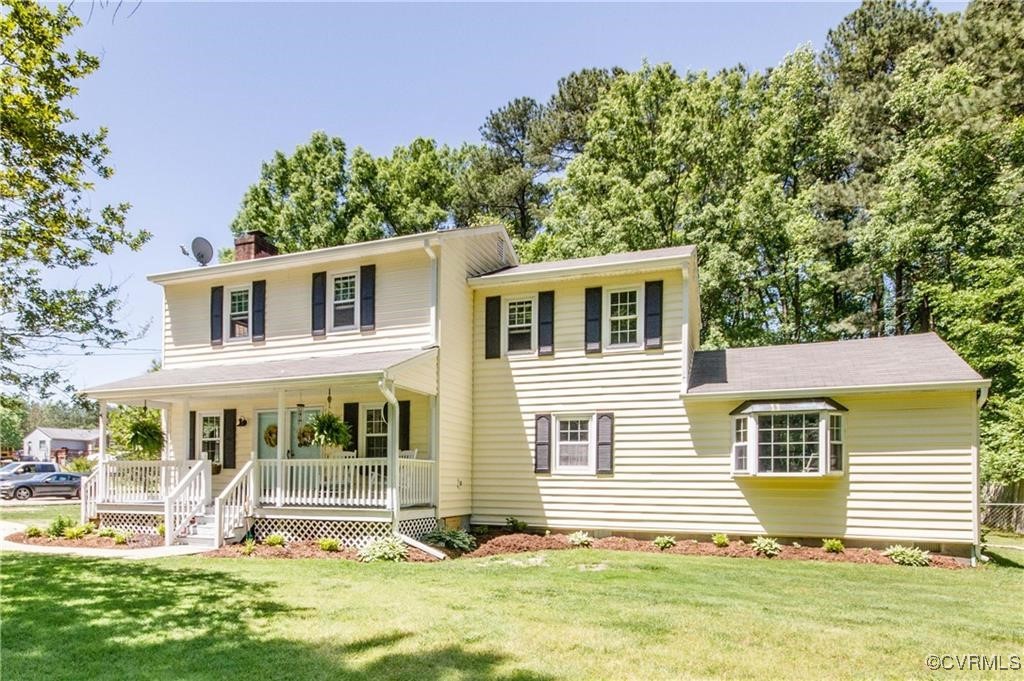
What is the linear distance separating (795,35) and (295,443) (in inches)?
888

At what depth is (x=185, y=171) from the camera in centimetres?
1526

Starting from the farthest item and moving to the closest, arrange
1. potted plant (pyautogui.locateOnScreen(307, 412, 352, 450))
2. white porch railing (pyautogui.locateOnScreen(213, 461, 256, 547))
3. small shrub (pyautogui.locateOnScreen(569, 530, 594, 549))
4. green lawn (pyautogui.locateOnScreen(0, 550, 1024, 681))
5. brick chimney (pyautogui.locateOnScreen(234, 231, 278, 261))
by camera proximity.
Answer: brick chimney (pyautogui.locateOnScreen(234, 231, 278, 261)) < small shrub (pyautogui.locateOnScreen(569, 530, 594, 549)) < potted plant (pyautogui.locateOnScreen(307, 412, 352, 450)) < white porch railing (pyautogui.locateOnScreen(213, 461, 256, 547)) < green lawn (pyautogui.locateOnScreen(0, 550, 1024, 681))

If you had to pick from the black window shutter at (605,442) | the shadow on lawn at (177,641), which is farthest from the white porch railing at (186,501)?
the black window shutter at (605,442)

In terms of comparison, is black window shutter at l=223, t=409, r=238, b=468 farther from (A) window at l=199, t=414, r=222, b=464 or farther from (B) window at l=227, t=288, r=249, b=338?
(B) window at l=227, t=288, r=249, b=338

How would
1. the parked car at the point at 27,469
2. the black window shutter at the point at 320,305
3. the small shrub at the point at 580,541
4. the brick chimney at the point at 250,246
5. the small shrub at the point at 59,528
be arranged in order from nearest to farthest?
the small shrub at the point at 580,541 → the small shrub at the point at 59,528 → the black window shutter at the point at 320,305 → the brick chimney at the point at 250,246 → the parked car at the point at 27,469

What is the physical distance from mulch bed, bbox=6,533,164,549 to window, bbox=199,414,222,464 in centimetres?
265

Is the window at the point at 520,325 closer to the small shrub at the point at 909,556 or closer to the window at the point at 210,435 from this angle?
the window at the point at 210,435

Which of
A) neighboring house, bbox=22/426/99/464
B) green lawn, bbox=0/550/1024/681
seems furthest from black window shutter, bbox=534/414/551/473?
neighboring house, bbox=22/426/99/464

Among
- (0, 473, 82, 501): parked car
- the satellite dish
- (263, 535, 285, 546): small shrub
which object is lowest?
(0, 473, 82, 501): parked car

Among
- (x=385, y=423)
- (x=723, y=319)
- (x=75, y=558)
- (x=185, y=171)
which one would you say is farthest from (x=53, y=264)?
(x=723, y=319)

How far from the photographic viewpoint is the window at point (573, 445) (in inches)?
541

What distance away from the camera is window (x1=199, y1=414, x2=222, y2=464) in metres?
15.1

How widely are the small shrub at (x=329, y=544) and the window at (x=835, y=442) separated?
29.3ft

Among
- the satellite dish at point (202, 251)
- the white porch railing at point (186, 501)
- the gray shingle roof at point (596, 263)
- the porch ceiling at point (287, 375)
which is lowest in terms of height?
the white porch railing at point (186, 501)
